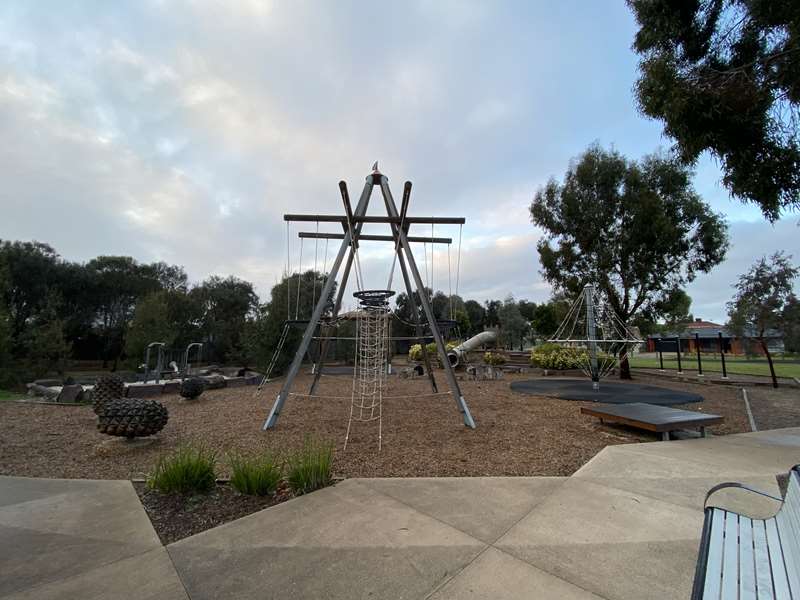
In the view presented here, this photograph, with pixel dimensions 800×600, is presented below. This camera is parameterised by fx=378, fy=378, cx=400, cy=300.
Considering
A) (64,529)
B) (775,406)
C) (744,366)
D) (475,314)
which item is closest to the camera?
(64,529)

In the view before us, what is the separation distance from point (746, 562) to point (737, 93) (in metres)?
4.69

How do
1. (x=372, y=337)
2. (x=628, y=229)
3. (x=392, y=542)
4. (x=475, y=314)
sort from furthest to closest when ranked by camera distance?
(x=475, y=314), (x=628, y=229), (x=372, y=337), (x=392, y=542)

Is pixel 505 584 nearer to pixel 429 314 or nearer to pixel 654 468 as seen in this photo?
pixel 654 468

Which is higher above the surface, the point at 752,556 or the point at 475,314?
the point at 475,314

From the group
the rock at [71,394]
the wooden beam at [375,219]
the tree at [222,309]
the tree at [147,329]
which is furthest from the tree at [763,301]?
the tree at [222,309]

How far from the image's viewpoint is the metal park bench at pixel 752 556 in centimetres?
156

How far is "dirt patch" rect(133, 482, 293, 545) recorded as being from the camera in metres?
2.72

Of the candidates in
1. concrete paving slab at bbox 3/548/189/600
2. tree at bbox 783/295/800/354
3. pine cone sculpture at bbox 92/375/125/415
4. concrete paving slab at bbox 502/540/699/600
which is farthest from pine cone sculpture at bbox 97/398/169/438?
tree at bbox 783/295/800/354

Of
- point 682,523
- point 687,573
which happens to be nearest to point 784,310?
point 682,523

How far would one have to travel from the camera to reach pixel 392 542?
245cm

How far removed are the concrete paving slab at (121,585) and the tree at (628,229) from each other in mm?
14461

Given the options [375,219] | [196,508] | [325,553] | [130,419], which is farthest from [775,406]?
[130,419]

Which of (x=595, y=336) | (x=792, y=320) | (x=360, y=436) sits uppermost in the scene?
(x=792, y=320)

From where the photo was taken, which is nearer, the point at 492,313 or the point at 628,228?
the point at 628,228
